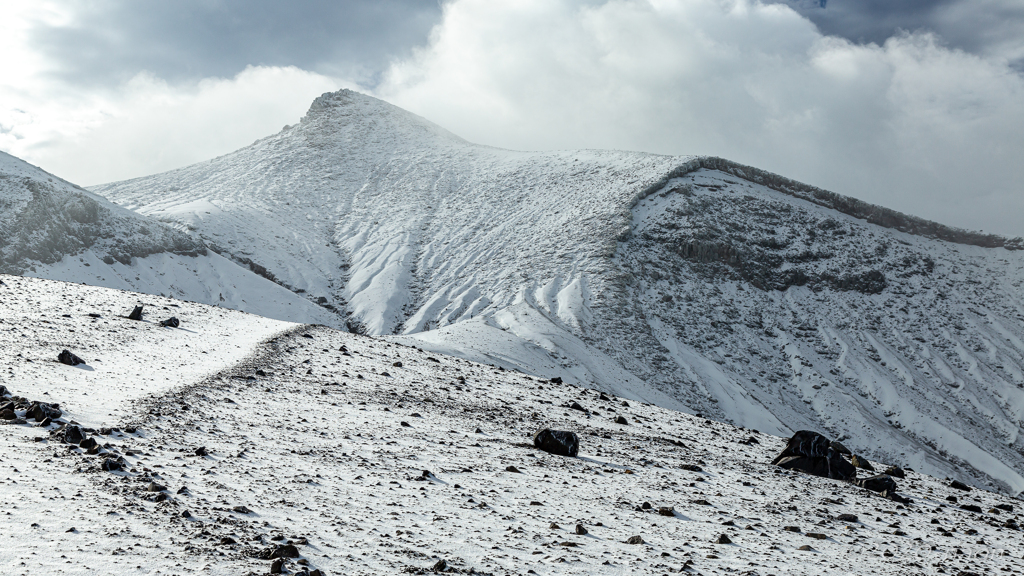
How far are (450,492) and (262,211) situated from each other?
241 ft

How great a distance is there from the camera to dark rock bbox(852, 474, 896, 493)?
44.5 ft

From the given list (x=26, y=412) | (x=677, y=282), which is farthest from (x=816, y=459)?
(x=677, y=282)

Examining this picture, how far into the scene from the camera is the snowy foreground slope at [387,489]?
6516 millimetres

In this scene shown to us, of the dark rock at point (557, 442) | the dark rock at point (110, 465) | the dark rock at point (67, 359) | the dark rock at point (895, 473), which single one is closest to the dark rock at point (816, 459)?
the dark rock at point (895, 473)

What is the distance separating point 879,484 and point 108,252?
57.4m

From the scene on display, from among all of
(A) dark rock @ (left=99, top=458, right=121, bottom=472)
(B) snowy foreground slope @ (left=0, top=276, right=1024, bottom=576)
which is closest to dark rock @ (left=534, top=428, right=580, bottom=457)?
(B) snowy foreground slope @ (left=0, top=276, right=1024, bottom=576)

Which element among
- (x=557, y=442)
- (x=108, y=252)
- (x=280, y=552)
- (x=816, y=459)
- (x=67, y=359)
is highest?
(x=108, y=252)

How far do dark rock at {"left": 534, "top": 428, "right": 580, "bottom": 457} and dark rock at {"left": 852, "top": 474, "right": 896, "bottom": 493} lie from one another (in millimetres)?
6945

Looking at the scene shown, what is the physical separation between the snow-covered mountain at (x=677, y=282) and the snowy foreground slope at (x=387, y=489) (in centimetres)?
1709

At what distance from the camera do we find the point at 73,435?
8914 millimetres

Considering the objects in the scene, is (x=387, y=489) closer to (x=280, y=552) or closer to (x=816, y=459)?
(x=280, y=552)

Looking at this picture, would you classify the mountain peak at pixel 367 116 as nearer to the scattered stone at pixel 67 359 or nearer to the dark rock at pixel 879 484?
the scattered stone at pixel 67 359

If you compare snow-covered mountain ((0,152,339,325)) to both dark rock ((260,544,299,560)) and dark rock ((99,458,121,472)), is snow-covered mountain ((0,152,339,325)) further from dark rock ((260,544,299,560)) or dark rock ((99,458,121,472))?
dark rock ((260,544,299,560))

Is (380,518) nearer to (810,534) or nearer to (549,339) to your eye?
(810,534)
